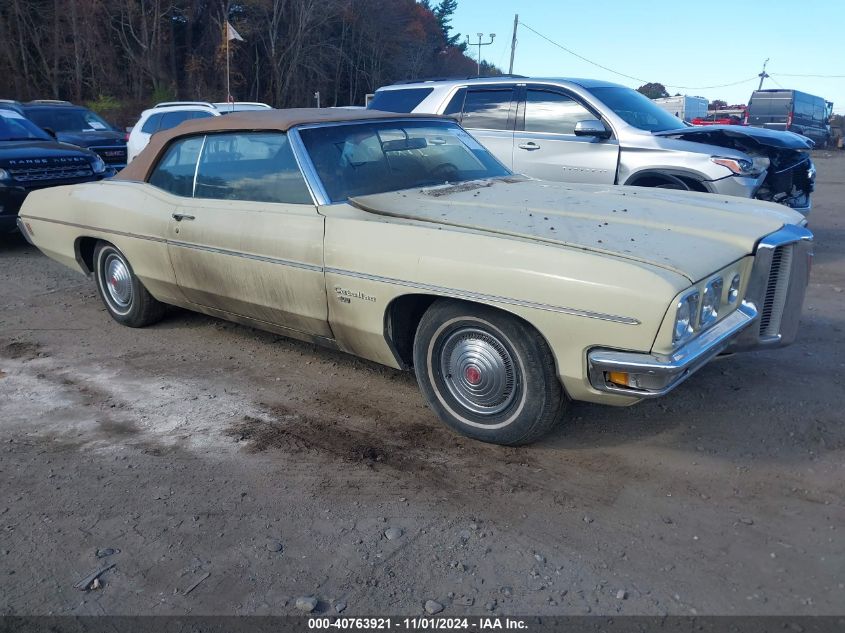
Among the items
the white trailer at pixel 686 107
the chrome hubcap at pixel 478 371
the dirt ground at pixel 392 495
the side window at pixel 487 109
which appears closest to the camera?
the dirt ground at pixel 392 495

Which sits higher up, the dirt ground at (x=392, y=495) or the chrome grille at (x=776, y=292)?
the chrome grille at (x=776, y=292)

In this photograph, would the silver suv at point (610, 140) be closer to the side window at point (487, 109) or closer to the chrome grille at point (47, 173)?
the side window at point (487, 109)

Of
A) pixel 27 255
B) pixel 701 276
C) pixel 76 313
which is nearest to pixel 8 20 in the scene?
pixel 27 255

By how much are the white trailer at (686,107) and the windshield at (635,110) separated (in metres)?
28.6

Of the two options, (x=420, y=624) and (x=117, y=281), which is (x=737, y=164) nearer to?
(x=117, y=281)

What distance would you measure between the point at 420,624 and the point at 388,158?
278cm

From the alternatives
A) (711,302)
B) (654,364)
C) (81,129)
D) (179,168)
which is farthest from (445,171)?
(81,129)

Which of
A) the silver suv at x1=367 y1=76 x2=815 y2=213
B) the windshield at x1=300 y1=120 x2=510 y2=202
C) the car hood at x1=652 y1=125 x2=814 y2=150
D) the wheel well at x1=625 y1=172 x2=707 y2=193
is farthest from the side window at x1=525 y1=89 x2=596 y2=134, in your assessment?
the windshield at x1=300 y1=120 x2=510 y2=202

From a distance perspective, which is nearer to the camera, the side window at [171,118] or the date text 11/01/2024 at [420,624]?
the date text 11/01/2024 at [420,624]

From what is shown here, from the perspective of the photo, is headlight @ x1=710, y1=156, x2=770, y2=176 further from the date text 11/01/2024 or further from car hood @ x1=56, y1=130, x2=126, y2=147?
car hood @ x1=56, y1=130, x2=126, y2=147

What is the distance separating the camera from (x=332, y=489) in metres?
3.12

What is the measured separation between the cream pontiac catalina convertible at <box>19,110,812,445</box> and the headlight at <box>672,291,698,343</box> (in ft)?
0.03

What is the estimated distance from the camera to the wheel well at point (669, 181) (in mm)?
6906

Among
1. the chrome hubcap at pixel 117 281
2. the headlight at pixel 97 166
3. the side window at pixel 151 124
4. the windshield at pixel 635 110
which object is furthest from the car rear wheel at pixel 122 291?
the side window at pixel 151 124
